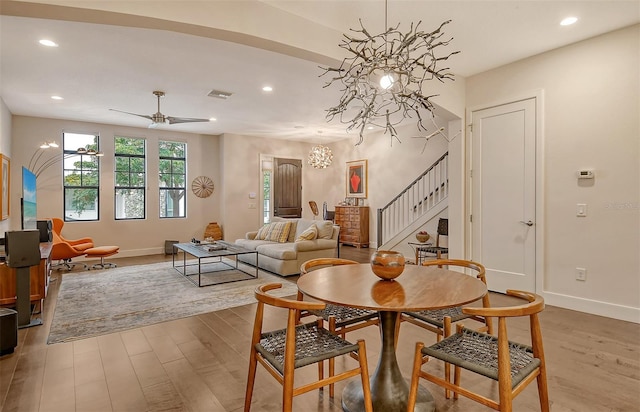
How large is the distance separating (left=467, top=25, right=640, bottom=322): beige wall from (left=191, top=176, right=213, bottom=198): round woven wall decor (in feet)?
→ 22.6

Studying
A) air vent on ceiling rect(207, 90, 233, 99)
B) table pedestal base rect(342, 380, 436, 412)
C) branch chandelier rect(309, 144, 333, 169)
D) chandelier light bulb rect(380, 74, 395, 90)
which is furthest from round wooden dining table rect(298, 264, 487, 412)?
branch chandelier rect(309, 144, 333, 169)

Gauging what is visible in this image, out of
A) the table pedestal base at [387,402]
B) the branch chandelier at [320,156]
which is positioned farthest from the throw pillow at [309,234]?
the table pedestal base at [387,402]

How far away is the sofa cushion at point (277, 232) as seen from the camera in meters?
6.53

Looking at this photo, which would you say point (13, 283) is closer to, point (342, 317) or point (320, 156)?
point (342, 317)

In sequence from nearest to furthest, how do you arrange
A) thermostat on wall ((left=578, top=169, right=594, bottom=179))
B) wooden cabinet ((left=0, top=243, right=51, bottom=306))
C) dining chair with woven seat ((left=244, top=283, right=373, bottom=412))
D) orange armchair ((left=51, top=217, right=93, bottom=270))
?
dining chair with woven seat ((left=244, top=283, right=373, bottom=412)) < wooden cabinet ((left=0, top=243, right=51, bottom=306)) < thermostat on wall ((left=578, top=169, right=594, bottom=179)) < orange armchair ((left=51, top=217, right=93, bottom=270))

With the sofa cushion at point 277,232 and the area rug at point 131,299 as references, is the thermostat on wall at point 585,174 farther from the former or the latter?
the sofa cushion at point 277,232

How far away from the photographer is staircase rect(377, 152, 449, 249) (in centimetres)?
655

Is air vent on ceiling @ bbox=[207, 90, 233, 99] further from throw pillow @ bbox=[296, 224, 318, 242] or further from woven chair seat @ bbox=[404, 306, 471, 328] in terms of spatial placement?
woven chair seat @ bbox=[404, 306, 471, 328]

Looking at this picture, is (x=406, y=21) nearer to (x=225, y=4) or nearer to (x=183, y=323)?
(x=225, y=4)

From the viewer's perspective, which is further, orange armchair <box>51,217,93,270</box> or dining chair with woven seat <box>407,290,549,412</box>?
orange armchair <box>51,217,93,270</box>

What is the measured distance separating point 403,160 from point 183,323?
5981 millimetres

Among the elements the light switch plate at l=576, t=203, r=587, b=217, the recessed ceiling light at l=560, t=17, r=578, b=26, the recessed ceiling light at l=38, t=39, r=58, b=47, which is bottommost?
the light switch plate at l=576, t=203, r=587, b=217

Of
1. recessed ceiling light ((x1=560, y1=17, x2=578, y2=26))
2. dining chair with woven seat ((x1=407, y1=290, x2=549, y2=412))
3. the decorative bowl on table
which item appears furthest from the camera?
recessed ceiling light ((x1=560, y1=17, x2=578, y2=26))

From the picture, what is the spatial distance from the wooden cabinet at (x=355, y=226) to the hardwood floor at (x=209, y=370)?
5.18 metres
